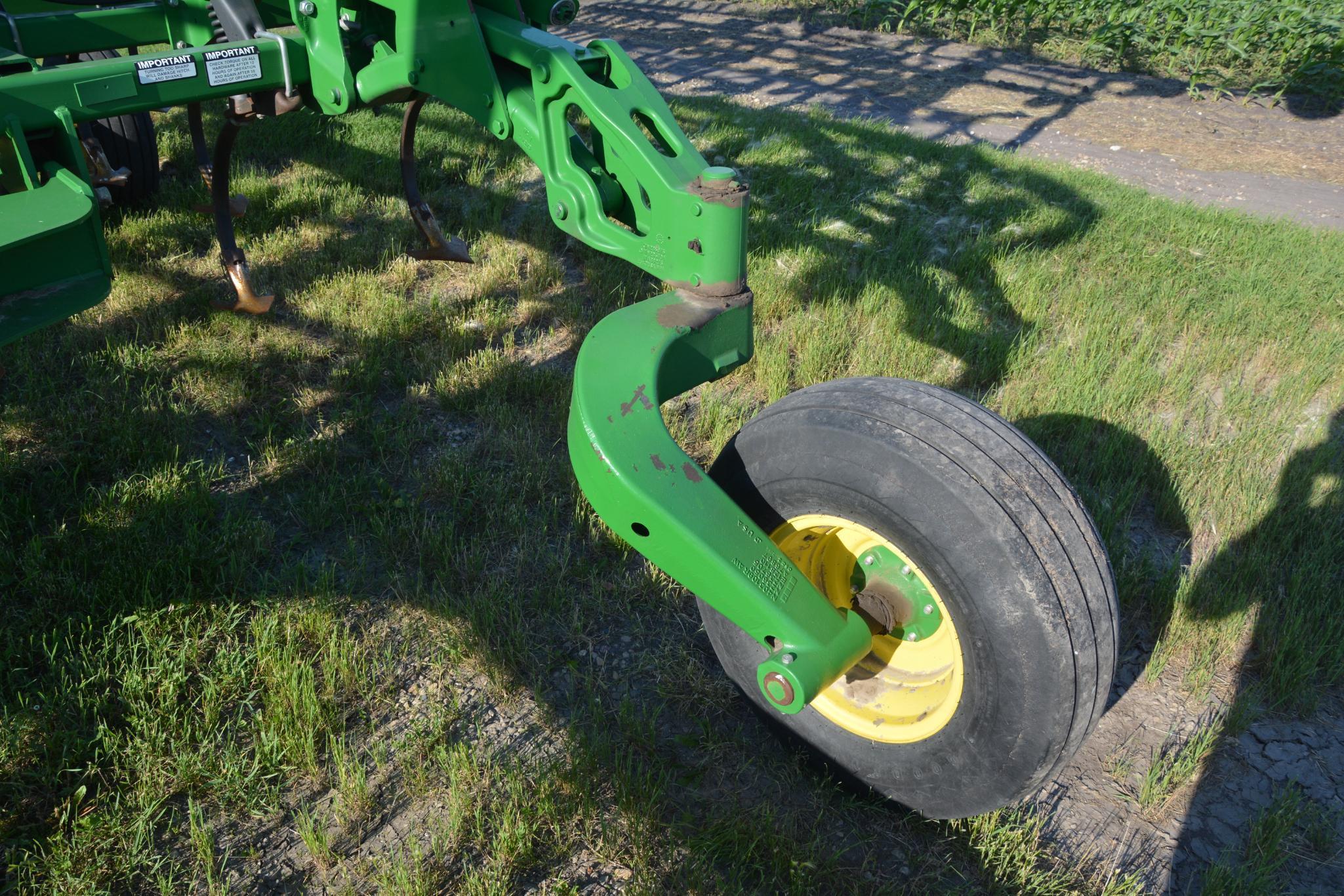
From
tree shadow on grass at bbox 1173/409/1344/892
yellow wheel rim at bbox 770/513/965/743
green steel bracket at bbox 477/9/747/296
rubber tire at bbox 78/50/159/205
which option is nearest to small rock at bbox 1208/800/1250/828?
tree shadow on grass at bbox 1173/409/1344/892

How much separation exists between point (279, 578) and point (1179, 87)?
9999 millimetres

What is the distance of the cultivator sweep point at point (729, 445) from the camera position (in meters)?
1.91

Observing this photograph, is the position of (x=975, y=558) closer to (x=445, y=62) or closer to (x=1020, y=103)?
(x=445, y=62)

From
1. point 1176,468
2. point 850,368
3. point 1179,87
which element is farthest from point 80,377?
point 1179,87

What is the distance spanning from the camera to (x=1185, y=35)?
963cm

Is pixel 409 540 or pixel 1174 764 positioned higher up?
pixel 409 540

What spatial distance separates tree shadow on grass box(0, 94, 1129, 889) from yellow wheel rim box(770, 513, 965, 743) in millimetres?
190

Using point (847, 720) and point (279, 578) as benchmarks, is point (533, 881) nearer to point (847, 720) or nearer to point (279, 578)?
point (847, 720)

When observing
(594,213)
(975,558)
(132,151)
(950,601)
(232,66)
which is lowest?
(950,601)

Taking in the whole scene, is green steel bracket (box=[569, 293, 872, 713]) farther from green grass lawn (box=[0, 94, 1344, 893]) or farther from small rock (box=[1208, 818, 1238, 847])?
small rock (box=[1208, 818, 1238, 847])

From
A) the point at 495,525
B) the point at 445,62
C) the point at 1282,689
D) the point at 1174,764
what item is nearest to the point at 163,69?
the point at 445,62

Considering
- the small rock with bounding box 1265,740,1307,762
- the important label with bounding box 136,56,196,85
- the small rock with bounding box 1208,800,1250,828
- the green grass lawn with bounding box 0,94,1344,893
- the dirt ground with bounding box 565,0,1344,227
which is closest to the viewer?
the green grass lawn with bounding box 0,94,1344,893

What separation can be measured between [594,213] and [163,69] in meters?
1.30

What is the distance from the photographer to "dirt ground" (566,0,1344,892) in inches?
87.1
